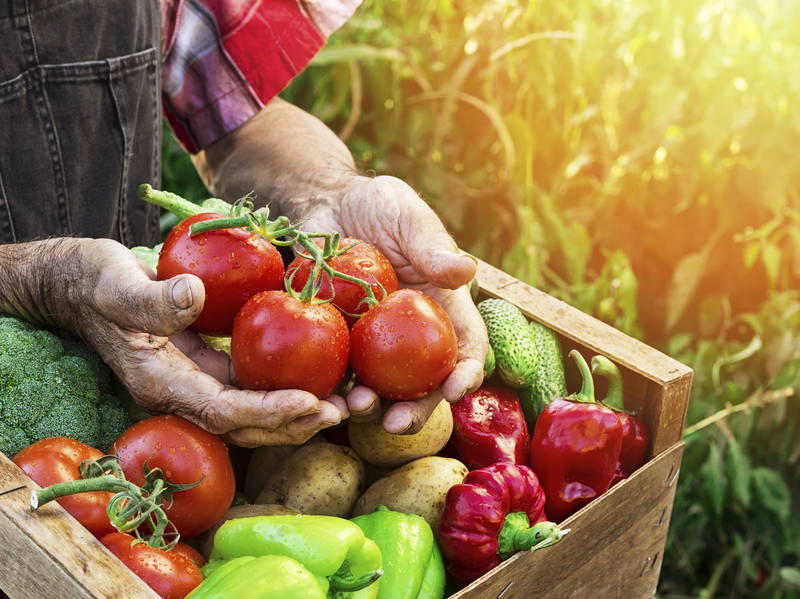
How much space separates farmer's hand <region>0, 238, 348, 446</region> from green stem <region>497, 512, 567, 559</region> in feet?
1.02

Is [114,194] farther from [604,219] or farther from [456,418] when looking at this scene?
[604,219]

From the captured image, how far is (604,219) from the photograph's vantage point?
11.5 feet

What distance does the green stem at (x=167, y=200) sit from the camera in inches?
59.1

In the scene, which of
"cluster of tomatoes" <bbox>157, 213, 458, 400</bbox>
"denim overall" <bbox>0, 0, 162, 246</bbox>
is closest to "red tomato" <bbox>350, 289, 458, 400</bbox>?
"cluster of tomatoes" <bbox>157, 213, 458, 400</bbox>

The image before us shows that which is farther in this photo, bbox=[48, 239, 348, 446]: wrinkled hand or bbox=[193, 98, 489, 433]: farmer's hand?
bbox=[193, 98, 489, 433]: farmer's hand

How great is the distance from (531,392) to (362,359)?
1.57 feet

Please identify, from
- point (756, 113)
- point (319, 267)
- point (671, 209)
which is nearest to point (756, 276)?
point (671, 209)

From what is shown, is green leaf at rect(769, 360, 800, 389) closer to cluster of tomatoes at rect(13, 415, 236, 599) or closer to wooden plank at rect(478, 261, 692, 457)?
wooden plank at rect(478, 261, 692, 457)

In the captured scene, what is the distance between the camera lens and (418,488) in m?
1.50

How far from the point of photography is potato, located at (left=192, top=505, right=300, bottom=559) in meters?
1.39

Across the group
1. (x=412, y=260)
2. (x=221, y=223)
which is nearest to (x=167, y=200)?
(x=221, y=223)

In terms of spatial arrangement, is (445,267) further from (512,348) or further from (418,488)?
(418,488)

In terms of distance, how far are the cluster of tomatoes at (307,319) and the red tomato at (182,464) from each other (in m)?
0.12

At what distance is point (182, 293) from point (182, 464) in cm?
26
